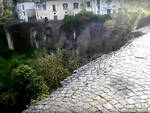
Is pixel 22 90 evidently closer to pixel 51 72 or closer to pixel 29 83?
pixel 29 83

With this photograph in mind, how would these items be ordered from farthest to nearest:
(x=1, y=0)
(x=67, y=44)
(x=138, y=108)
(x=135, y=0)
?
(x=1, y=0) < (x=67, y=44) < (x=135, y=0) < (x=138, y=108)

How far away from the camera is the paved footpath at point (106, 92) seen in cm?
465

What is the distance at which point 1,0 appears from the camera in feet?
97.5

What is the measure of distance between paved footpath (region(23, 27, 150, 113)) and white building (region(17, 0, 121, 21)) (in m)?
24.2

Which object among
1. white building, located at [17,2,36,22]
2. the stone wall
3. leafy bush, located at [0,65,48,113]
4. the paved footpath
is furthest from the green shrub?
white building, located at [17,2,36,22]

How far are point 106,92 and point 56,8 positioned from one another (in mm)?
26551

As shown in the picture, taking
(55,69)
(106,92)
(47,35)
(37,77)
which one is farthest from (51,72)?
(47,35)

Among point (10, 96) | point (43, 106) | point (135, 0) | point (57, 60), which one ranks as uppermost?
point (135, 0)

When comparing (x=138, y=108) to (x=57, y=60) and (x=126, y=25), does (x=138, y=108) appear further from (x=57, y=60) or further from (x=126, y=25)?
(x=126, y=25)

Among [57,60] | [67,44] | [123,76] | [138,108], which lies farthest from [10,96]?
[67,44]

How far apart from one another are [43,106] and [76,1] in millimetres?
26878

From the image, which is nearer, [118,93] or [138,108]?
[138,108]

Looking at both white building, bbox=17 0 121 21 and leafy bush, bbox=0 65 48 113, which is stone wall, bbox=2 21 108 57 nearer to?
white building, bbox=17 0 121 21

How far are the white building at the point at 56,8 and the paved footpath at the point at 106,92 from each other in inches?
952
